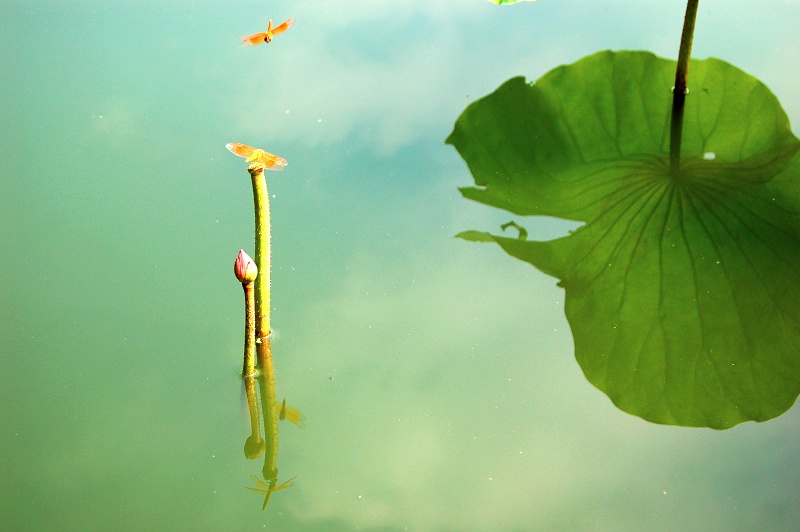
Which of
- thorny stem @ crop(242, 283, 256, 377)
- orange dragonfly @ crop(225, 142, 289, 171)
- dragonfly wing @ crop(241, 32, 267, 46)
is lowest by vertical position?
thorny stem @ crop(242, 283, 256, 377)

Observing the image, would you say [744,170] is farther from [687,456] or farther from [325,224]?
[325,224]

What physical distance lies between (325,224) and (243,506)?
0.50m

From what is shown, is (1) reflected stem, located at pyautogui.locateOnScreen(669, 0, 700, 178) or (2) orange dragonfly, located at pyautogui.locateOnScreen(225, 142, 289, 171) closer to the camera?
(2) orange dragonfly, located at pyautogui.locateOnScreen(225, 142, 289, 171)

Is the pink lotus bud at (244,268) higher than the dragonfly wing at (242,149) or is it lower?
lower

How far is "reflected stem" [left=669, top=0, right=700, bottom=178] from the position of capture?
111 cm

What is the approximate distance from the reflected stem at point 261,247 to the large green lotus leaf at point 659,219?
0.36 meters

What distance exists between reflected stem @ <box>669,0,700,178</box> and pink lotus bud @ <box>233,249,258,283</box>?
717 mm

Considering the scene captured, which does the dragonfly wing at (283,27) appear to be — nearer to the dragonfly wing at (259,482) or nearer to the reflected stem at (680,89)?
the reflected stem at (680,89)

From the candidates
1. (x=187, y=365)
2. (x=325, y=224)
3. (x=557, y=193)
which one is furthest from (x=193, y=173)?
(x=557, y=193)

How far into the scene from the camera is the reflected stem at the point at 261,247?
0.84 metres

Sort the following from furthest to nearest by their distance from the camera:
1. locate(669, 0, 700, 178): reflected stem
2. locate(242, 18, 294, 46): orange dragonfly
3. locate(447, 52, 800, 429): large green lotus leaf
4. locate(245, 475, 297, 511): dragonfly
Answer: locate(242, 18, 294, 46): orange dragonfly, locate(669, 0, 700, 178): reflected stem, locate(447, 52, 800, 429): large green lotus leaf, locate(245, 475, 297, 511): dragonfly

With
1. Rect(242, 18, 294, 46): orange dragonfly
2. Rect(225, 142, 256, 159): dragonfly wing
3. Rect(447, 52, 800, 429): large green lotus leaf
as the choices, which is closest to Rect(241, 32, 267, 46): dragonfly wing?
Rect(242, 18, 294, 46): orange dragonfly

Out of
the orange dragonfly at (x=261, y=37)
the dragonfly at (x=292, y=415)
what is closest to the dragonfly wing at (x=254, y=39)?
the orange dragonfly at (x=261, y=37)

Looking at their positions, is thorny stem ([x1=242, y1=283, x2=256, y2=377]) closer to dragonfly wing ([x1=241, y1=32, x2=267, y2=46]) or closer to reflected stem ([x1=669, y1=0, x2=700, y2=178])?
reflected stem ([x1=669, y1=0, x2=700, y2=178])
